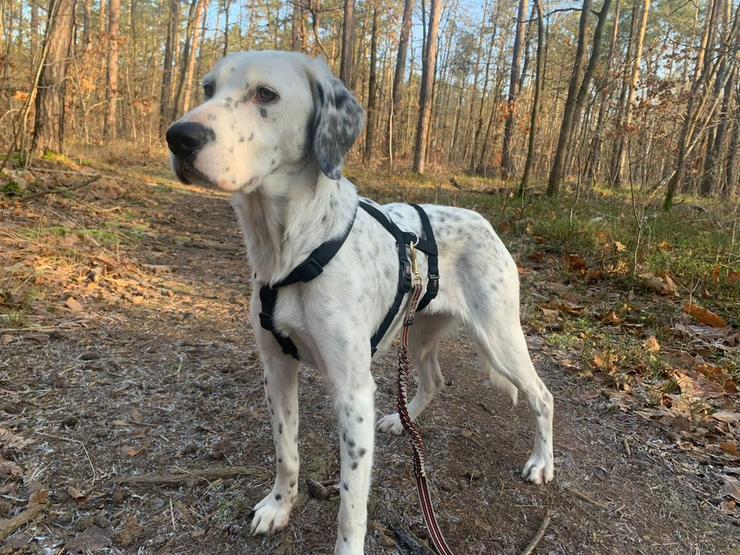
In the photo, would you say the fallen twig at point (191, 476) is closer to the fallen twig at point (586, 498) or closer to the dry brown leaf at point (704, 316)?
the fallen twig at point (586, 498)

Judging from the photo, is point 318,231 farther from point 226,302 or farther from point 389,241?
point 226,302

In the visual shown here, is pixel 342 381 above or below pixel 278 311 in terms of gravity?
below

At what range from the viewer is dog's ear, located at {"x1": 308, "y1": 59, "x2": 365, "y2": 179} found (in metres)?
2.12

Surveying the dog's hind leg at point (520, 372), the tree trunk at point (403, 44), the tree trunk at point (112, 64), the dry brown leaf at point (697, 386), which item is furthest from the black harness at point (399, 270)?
the tree trunk at point (112, 64)

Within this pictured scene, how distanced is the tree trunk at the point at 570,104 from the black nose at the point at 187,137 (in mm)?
9455

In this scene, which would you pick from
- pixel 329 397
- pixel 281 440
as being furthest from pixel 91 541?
pixel 329 397

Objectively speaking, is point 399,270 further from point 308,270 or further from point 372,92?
point 372,92

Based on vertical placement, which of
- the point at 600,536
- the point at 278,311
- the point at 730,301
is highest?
the point at 278,311

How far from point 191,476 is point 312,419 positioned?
2.97 ft

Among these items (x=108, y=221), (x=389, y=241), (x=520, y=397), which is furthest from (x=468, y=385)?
(x=108, y=221)

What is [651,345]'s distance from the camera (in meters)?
4.49

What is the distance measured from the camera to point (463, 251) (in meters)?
2.92

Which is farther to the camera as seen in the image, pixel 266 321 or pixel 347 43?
pixel 347 43

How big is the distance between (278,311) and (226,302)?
10.4 feet
